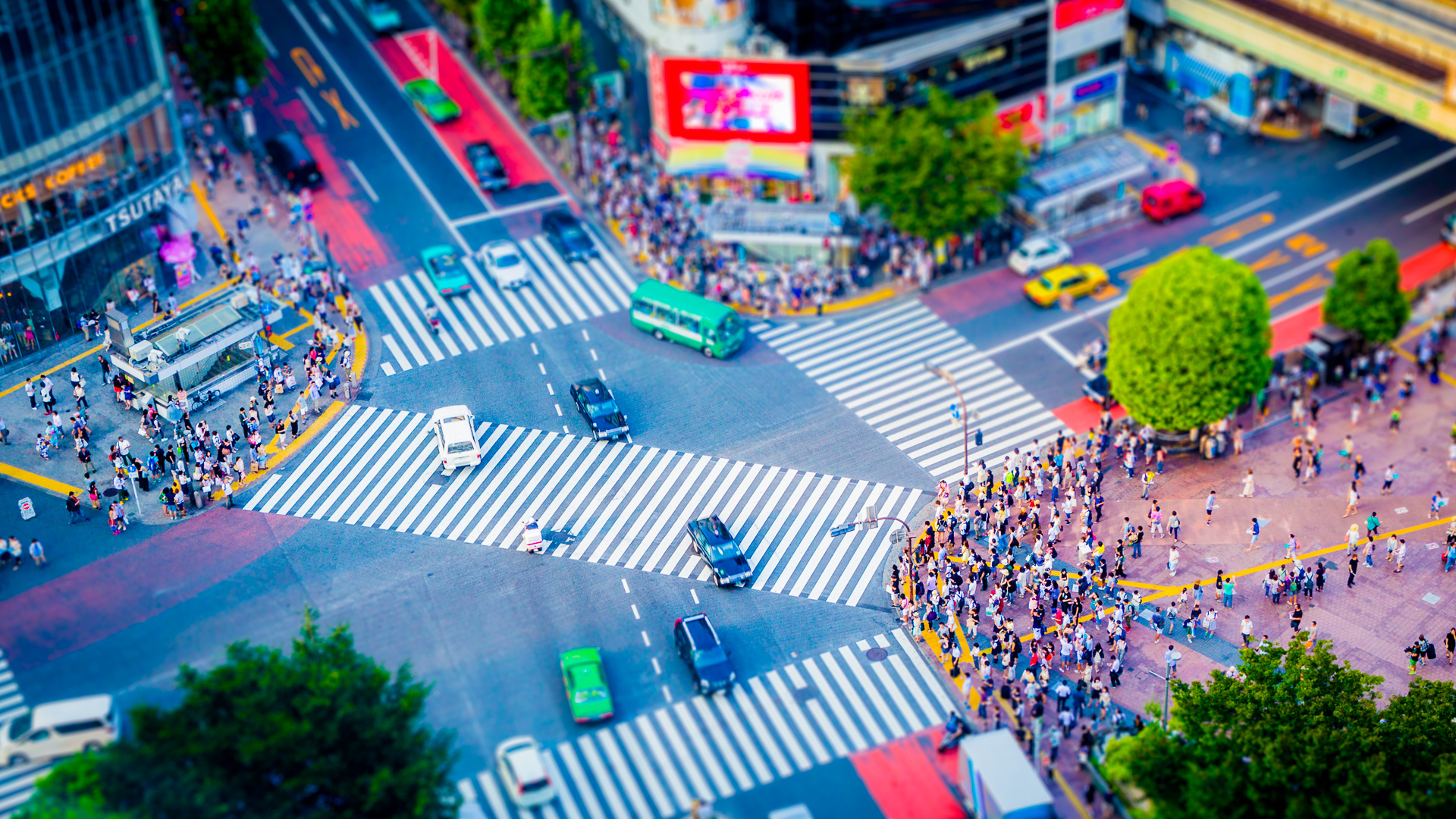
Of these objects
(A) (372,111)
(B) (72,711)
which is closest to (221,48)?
(A) (372,111)

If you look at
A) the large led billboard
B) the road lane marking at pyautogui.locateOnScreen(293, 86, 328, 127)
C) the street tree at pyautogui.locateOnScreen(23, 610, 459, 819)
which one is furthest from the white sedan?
the street tree at pyautogui.locateOnScreen(23, 610, 459, 819)

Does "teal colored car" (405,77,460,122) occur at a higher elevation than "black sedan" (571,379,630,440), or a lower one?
higher

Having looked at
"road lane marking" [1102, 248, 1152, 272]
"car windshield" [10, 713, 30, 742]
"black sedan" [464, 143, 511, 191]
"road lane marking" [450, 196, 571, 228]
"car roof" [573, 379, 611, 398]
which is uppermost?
"black sedan" [464, 143, 511, 191]

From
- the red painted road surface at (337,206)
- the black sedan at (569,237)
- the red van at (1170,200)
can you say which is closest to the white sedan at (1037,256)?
the red van at (1170,200)

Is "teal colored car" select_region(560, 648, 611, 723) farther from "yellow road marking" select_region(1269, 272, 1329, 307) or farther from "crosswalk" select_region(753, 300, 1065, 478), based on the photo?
"yellow road marking" select_region(1269, 272, 1329, 307)

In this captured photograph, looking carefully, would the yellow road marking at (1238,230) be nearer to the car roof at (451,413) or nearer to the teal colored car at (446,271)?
the teal colored car at (446,271)

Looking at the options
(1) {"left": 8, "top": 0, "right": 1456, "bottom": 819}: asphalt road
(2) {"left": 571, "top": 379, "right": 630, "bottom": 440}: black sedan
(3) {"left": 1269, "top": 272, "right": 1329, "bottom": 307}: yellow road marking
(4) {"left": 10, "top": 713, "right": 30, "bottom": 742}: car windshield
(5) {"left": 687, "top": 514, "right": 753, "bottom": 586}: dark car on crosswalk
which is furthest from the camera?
(3) {"left": 1269, "top": 272, "right": 1329, "bottom": 307}: yellow road marking

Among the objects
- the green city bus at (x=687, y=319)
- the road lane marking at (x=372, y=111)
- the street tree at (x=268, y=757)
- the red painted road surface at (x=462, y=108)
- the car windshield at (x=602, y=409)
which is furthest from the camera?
the red painted road surface at (x=462, y=108)
